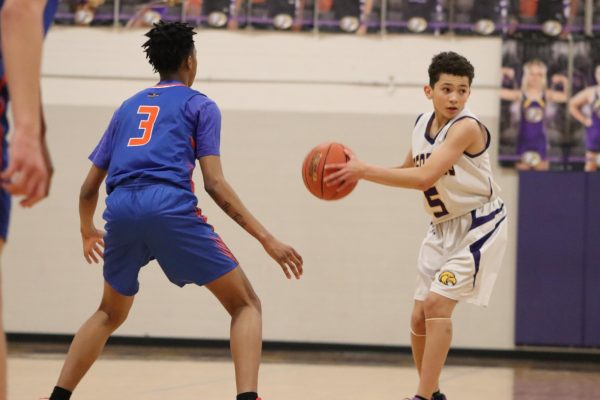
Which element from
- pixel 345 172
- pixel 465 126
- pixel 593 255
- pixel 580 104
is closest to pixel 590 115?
pixel 580 104

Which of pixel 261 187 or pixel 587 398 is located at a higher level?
pixel 261 187

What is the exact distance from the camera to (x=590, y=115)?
8.05 metres

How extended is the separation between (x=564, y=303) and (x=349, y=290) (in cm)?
191

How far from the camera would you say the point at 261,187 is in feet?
27.1

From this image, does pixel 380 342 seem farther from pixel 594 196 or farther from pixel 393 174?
pixel 393 174

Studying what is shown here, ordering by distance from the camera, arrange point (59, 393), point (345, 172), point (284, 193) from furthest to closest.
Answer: point (284, 193) → point (345, 172) → point (59, 393)

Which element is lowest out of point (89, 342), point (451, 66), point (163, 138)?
point (89, 342)

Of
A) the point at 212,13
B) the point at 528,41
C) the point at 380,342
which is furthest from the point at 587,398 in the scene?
the point at 212,13

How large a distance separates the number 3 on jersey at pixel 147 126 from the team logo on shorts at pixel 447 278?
1.63 meters

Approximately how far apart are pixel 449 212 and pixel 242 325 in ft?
4.65

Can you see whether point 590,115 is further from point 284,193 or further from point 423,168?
point 423,168

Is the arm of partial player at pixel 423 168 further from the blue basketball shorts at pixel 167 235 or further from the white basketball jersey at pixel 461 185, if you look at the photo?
the blue basketball shorts at pixel 167 235

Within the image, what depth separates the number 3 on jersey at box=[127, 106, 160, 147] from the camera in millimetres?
4012

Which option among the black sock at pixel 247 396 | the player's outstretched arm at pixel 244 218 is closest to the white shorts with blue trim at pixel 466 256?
the player's outstretched arm at pixel 244 218
